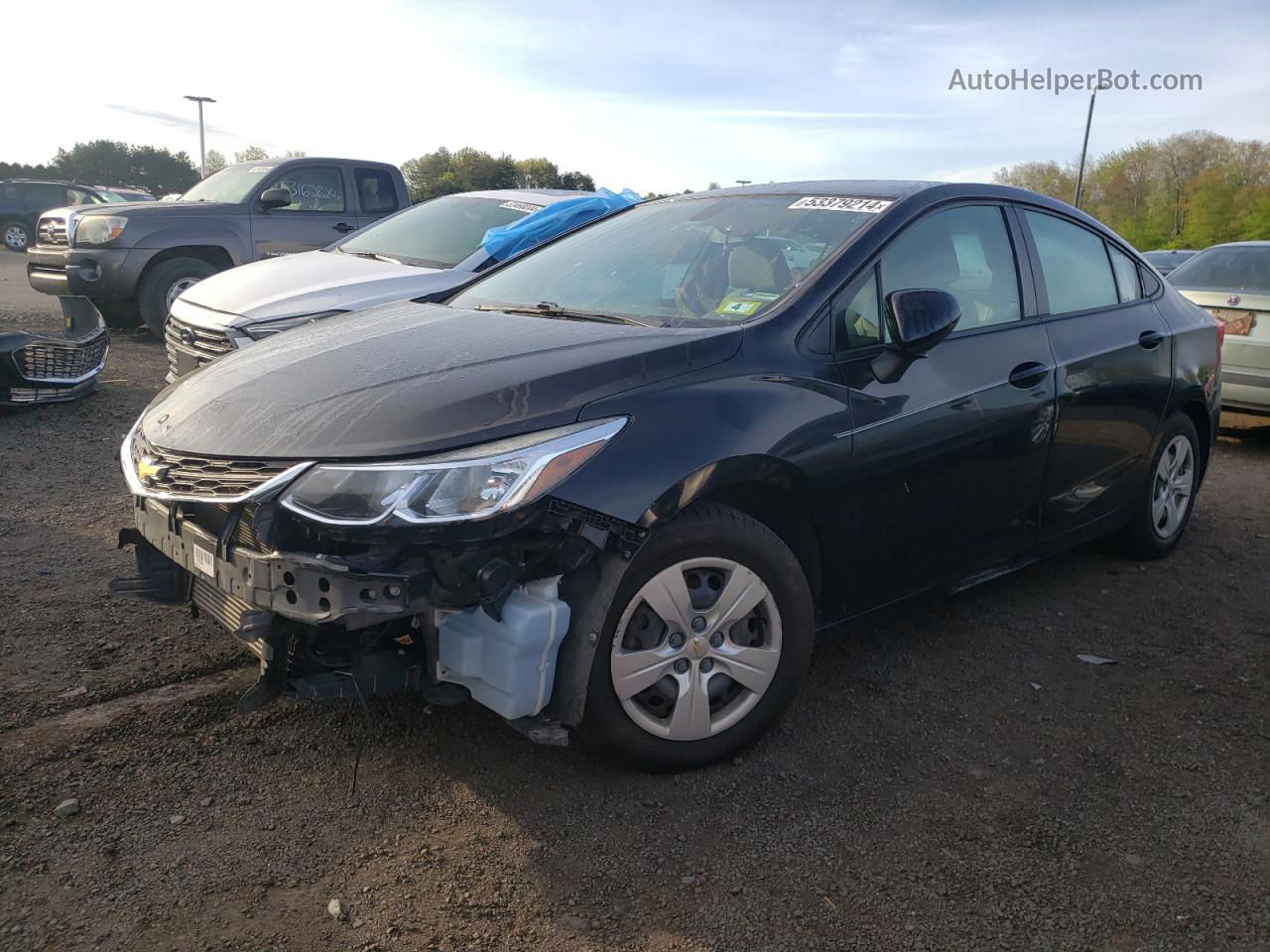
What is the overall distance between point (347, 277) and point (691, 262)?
3.73 meters

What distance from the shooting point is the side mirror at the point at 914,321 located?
3125 mm

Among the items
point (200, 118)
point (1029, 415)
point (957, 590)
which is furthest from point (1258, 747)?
point (200, 118)

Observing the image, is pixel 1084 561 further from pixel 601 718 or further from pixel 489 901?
pixel 489 901

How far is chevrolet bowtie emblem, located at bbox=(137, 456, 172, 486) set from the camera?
111 inches

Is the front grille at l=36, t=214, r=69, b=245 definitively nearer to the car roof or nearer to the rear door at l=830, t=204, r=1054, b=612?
the car roof

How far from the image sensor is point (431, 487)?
8.00 feet

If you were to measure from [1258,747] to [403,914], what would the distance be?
2628 mm

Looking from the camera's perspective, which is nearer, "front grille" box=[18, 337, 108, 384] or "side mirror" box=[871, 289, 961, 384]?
"side mirror" box=[871, 289, 961, 384]

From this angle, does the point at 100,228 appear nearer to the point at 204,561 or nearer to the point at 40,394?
the point at 40,394

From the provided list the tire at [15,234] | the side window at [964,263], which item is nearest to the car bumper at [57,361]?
the side window at [964,263]

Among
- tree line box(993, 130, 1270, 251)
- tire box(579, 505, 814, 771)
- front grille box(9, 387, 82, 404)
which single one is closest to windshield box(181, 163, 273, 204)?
front grille box(9, 387, 82, 404)

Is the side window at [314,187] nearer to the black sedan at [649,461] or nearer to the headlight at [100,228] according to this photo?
the headlight at [100,228]

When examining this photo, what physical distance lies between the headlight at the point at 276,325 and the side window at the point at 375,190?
16.0 ft

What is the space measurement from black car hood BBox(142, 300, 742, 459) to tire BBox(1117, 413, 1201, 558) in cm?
271
